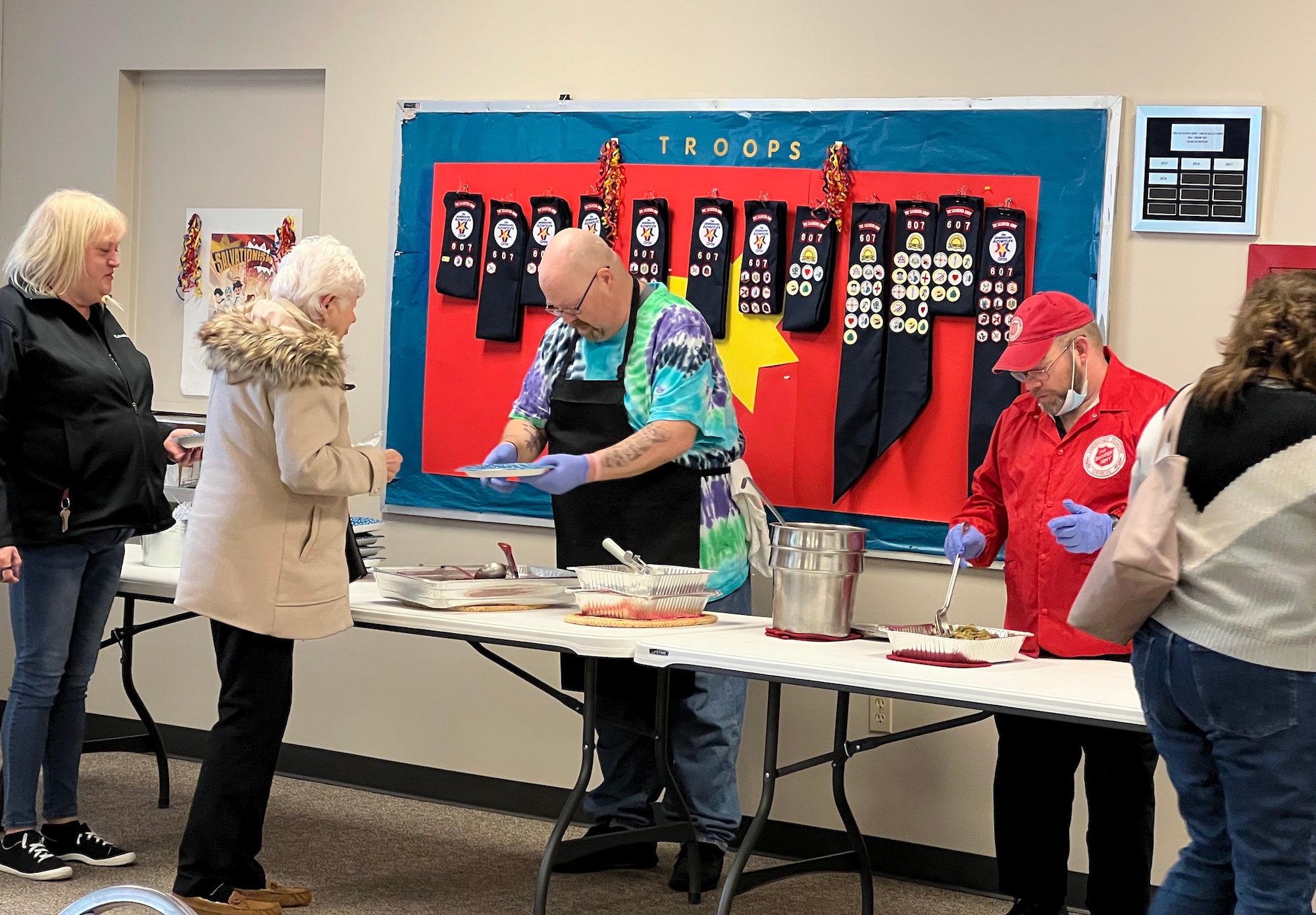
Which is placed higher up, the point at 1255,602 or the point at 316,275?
the point at 316,275

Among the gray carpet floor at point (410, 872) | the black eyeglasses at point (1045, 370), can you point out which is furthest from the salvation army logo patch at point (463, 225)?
the black eyeglasses at point (1045, 370)

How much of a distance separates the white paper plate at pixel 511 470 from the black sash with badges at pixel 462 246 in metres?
1.22

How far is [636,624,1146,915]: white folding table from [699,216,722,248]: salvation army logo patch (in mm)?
1293

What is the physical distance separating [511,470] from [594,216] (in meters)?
1.25

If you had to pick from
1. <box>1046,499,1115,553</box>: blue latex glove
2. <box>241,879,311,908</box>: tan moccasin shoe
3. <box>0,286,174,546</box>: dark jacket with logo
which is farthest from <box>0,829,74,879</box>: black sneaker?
<box>1046,499,1115,553</box>: blue latex glove

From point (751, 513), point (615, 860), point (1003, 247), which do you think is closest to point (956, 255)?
point (1003, 247)

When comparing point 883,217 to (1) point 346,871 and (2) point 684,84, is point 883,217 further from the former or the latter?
(1) point 346,871

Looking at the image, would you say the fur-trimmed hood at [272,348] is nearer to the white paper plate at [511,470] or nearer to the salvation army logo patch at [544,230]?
the white paper plate at [511,470]

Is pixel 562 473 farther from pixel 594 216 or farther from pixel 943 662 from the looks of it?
pixel 594 216

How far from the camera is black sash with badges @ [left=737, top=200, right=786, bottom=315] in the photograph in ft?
12.5

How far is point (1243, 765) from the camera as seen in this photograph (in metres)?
2.01

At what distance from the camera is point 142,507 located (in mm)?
3359

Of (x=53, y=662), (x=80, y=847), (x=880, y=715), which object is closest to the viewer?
(x=53, y=662)

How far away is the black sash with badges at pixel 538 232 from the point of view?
160 inches
